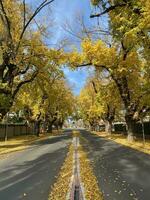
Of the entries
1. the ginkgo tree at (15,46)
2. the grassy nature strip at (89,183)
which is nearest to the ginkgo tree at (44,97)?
the ginkgo tree at (15,46)

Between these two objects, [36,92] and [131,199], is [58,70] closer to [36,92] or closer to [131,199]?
[36,92]

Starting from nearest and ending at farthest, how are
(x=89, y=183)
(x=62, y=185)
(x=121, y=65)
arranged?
1. (x=62, y=185)
2. (x=89, y=183)
3. (x=121, y=65)

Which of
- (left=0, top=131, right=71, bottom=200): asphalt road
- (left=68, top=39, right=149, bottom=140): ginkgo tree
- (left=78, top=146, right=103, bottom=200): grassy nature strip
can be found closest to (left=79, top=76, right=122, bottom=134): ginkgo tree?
(left=68, top=39, right=149, bottom=140): ginkgo tree

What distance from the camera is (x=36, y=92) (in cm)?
4500

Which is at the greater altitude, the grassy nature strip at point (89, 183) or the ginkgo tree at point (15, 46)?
the ginkgo tree at point (15, 46)

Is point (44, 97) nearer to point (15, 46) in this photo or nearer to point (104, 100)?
point (104, 100)

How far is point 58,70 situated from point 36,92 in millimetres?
4451

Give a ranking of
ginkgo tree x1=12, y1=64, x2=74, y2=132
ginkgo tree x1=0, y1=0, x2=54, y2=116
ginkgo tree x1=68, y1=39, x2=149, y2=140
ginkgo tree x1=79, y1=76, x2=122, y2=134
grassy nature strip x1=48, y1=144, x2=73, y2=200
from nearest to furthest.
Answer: grassy nature strip x1=48, y1=144, x2=73, y2=200 < ginkgo tree x1=0, y1=0, x2=54, y2=116 < ginkgo tree x1=68, y1=39, x2=149, y2=140 < ginkgo tree x1=12, y1=64, x2=74, y2=132 < ginkgo tree x1=79, y1=76, x2=122, y2=134

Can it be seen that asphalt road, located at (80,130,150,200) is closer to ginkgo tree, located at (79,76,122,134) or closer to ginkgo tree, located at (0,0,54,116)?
ginkgo tree, located at (0,0,54,116)

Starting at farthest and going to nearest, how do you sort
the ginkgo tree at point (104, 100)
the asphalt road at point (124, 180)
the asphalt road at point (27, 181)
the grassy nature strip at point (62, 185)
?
the ginkgo tree at point (104, 100) < the asphalt road at point (27, 181) < the asphalt road at point (124, 180) < the grassy nature strip at point (62, 185)

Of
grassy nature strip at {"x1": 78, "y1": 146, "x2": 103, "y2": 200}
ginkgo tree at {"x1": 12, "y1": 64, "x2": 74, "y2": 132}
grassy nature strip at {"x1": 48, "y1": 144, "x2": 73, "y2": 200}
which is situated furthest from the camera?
ginkgo tree at {"x1": 12, "y1": 64, "x2": 74, "y2": 132}

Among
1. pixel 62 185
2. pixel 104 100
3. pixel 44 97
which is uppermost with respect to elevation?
pixel 44 97

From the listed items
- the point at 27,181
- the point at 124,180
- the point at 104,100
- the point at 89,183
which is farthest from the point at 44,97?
the point at 89,183

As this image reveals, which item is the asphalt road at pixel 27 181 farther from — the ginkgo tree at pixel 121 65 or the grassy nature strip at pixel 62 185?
the ginkgo tree at pixel 121 65
